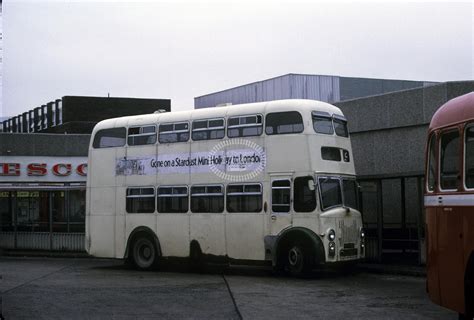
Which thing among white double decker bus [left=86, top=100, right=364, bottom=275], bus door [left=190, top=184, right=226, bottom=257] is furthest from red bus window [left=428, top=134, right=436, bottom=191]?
bus door [left=190, top=184, right=226, bottom=257]

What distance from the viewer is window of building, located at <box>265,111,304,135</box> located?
17.2m

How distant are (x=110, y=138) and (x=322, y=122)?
6.77 m

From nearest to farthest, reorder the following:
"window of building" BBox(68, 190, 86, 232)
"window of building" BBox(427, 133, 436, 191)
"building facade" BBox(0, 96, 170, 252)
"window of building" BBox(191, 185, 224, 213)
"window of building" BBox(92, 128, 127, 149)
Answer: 1. "window of building" BBox(427, 133, 436, 191)
2. "window of building" BBox(191, 185, 224, 213)
3. "window of building" BBox(92, 128, 127, 149)
4. "building facade" BBox(0, 96, 170, 252)
5. "window of building" BBox(68, 190, 86, 232)

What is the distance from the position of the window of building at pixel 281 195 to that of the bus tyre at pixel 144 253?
4.15 m

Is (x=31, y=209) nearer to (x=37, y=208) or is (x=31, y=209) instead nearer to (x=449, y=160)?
(x=37, y=208)

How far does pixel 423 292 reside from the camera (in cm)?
1423

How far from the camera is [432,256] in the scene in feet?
33.0

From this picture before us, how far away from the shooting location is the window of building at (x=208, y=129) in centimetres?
1862

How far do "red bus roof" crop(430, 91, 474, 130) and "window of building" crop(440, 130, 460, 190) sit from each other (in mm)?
181

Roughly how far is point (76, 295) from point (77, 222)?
1543cm

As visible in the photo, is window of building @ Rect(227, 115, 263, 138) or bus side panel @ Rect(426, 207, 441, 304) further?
window of building @ Rect(227, 115, 263, 138)

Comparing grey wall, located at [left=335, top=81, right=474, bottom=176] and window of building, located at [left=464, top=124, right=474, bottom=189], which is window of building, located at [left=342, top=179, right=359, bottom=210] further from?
window of building, located at [left=464, top=124, right=474, bottom=189]

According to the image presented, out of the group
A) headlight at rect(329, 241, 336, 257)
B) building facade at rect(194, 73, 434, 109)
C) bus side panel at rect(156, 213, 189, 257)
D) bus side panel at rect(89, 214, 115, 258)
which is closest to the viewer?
headlight at rect(329, 241, 336, 257)

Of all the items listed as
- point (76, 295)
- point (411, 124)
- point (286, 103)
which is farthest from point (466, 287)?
point (411, 124)
